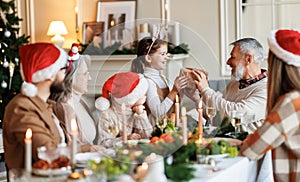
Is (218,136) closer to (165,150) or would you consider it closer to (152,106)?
(152,106)

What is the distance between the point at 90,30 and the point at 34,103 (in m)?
4.78

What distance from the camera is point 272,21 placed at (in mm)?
6434

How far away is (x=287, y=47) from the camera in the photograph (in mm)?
2996

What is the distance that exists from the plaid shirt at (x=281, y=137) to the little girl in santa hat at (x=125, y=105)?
573 millimetres

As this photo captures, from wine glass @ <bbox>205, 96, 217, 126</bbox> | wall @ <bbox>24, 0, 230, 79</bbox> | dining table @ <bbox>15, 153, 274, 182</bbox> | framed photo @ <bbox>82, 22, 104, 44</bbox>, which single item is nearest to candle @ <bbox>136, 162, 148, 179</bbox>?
dining table @ <bbox>15, 153, 274, 182</bbox>

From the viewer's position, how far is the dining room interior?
8.96ft

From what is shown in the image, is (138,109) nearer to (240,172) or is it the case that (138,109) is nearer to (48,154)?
(240,172)

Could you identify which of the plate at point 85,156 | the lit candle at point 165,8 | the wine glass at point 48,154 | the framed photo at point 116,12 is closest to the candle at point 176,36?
the plate at point 85,156

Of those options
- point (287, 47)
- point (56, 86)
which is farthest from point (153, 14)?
point (56, 86)

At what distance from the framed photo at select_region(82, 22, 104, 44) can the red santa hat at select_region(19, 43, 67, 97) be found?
15.4 ft

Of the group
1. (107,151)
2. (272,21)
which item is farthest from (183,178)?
(272,21)

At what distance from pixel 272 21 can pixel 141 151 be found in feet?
13.4

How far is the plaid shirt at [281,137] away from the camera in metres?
2.89

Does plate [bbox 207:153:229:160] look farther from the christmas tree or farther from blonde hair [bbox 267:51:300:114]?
the christmas tree
